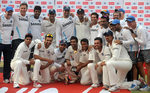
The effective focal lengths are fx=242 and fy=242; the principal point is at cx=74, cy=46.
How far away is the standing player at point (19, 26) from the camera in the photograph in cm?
673

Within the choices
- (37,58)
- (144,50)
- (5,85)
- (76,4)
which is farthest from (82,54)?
(76,4)

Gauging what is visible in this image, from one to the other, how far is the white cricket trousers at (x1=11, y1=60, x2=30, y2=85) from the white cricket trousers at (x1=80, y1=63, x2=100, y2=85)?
146 centimetres

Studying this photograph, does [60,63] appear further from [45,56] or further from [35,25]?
[35,25]

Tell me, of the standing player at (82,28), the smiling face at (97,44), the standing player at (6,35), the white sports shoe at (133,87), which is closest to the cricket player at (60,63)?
the standing player at (82,28)

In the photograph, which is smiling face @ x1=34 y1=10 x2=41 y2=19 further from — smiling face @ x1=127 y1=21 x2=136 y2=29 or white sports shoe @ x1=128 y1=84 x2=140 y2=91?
white sports shoe @ x1=128 y1=84 x2=140 y2=91

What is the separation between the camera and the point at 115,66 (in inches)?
221

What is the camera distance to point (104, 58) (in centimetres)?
615

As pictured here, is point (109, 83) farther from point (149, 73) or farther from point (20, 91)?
point (20, 91)

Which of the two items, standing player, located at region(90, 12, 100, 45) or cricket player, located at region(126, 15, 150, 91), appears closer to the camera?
cricket player, located at region(126, 15, 150, 91)

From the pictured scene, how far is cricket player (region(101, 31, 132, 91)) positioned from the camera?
219 inches

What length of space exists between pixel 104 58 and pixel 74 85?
3.43 feet

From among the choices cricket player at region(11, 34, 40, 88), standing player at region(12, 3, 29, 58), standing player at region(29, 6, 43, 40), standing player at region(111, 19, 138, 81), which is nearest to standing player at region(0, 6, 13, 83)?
standing player at region(12, 3, 29, 58)

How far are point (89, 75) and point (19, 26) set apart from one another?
2375 millimetres

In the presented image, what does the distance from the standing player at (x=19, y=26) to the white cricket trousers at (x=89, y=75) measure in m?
1.95
